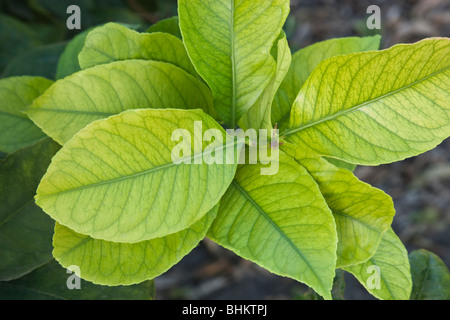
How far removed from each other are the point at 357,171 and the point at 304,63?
1.27 m

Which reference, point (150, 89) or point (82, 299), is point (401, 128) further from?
point (82, 299)

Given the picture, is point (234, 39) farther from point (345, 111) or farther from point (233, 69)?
point (345, 111)

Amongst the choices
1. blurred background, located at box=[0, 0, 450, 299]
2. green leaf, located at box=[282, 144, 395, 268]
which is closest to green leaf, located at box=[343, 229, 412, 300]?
green leaf, located at box=[282, 144, 395, 268]

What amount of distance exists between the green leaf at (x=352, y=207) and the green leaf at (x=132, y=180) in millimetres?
120

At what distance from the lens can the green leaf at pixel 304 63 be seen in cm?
64

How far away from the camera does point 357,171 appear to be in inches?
71.7

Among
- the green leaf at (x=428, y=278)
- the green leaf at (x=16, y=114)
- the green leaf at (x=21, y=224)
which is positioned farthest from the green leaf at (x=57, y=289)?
the green leaf at (x=428, y=278)

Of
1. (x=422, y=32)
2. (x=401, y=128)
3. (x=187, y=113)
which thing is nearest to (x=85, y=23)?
(x=187, y=113)

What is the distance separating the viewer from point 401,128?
1.76ft

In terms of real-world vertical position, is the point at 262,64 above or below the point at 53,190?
above

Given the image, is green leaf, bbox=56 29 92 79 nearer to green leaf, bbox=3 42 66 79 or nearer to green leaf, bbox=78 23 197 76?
green leaf, bbox=78 23 197 76

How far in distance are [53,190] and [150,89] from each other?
0.59ft

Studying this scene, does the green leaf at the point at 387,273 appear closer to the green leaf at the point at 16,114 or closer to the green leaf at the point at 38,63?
the green leaf at the point at 16,114

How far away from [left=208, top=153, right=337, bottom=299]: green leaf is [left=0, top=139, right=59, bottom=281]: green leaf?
324mm
